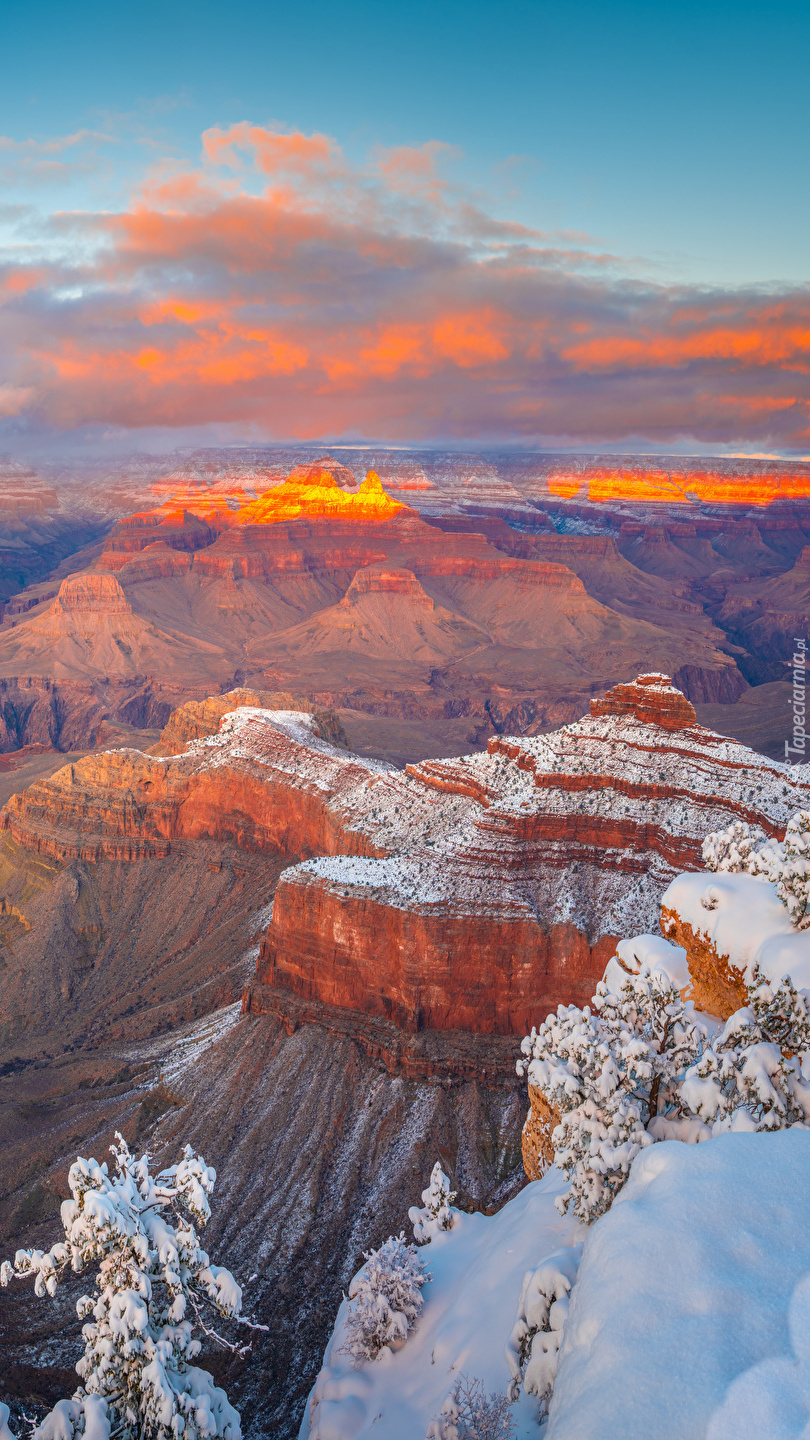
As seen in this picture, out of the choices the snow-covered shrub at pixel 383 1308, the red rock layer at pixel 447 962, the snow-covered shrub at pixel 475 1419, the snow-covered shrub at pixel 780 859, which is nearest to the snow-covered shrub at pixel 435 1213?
the snow-covered shrub at pixel 383 1308

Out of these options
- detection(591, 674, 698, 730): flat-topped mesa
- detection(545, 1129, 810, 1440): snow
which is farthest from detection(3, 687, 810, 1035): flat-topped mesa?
detection(545, 1129, 810, 1440): snow

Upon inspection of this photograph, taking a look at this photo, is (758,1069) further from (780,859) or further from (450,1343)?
(450,1343)

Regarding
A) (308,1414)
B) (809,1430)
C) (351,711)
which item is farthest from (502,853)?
(351,711)

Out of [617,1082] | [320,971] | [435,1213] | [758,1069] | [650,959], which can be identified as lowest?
[320,971]

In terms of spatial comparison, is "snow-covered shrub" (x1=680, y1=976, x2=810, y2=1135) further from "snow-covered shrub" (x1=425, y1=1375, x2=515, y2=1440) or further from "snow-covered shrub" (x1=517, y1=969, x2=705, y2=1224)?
"snow-covered shrub" (x1=425, y1=1375, x2=515, y2=1440)

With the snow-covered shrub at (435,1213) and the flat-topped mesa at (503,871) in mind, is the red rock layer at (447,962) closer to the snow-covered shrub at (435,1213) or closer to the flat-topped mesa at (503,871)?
the flat-topped mesa at (503,871)

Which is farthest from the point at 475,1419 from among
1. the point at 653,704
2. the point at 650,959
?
the point at 653,704
